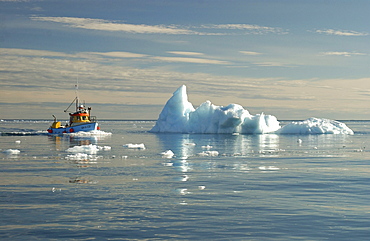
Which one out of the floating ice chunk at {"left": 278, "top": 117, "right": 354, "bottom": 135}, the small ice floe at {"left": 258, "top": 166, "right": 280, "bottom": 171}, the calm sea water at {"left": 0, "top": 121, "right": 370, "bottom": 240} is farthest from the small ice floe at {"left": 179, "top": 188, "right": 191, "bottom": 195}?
the floating ice chunk at {"left": 278, "top": 117, "right": 354, "bottom": 135}

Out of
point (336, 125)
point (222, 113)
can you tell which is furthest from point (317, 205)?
point (336, 125)

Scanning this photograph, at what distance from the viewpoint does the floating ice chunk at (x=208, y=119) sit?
2403 inches

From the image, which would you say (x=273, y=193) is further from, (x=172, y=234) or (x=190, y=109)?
(x=190, y=109)

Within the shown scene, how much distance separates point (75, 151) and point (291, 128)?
4305 centimetres

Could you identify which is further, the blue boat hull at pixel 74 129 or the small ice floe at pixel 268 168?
the blue boat hull at pixel 74 129

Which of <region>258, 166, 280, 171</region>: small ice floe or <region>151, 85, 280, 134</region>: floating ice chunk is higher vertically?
<region>151, 85, 280, 134</region>: floating ice chunk

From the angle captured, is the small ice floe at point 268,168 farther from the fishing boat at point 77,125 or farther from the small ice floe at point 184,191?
the fishing boat at point 77,125

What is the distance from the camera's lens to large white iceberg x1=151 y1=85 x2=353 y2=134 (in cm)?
6131

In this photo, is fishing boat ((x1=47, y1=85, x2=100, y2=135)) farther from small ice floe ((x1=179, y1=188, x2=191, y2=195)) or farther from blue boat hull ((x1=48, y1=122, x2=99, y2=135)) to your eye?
small ice floe ((x1=179, y1=188, x2=191, y2=195))

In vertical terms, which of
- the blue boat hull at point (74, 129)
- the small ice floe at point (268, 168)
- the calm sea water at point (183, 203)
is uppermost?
the blue boat hull at point (74, 129)

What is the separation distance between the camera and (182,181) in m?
16.1

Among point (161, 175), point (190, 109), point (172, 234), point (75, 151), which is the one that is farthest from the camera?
point (190, 109)

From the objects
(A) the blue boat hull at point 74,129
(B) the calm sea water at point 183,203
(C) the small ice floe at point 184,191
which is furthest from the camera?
(A) the blue boat hull at point 74,129

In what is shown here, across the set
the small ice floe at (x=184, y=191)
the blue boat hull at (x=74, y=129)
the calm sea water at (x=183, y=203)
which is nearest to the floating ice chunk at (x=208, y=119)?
the blue boat hull at (x=74, y=129)
